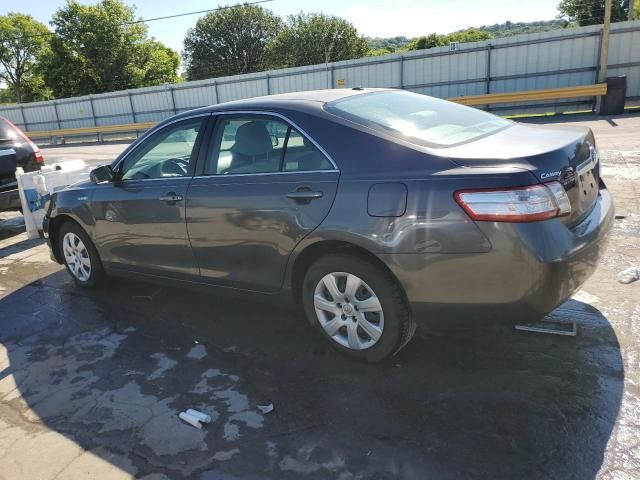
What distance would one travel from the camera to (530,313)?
8.65ft

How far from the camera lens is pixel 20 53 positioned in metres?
54.6

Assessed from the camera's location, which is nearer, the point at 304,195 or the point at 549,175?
the point at 549,175

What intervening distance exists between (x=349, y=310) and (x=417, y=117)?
1.32 metres

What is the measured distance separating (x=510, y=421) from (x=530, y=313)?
1.80ft

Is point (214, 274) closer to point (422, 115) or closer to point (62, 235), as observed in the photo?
point (422, 115)

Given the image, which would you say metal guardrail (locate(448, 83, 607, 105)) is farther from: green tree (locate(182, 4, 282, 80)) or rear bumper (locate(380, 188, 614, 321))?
green tree (locate(182, 4, 282, 80))

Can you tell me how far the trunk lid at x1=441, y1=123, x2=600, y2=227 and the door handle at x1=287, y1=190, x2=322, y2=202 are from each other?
773 millimetres

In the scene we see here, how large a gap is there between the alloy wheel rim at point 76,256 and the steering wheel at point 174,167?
1.33 metres

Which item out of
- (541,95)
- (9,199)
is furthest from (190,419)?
(541,95)

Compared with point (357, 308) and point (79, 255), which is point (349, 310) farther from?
point (79, 255)

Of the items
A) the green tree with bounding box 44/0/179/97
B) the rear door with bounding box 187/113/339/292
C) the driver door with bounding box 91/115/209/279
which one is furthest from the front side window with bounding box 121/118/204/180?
the green tree with bounding box 44/0/179/97

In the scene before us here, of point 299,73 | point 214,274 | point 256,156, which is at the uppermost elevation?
point 299,73

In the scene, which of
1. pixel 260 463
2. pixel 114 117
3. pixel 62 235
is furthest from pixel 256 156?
pixel 114 117

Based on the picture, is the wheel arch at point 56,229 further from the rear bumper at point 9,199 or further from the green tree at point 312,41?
the green tree at point 312,41
